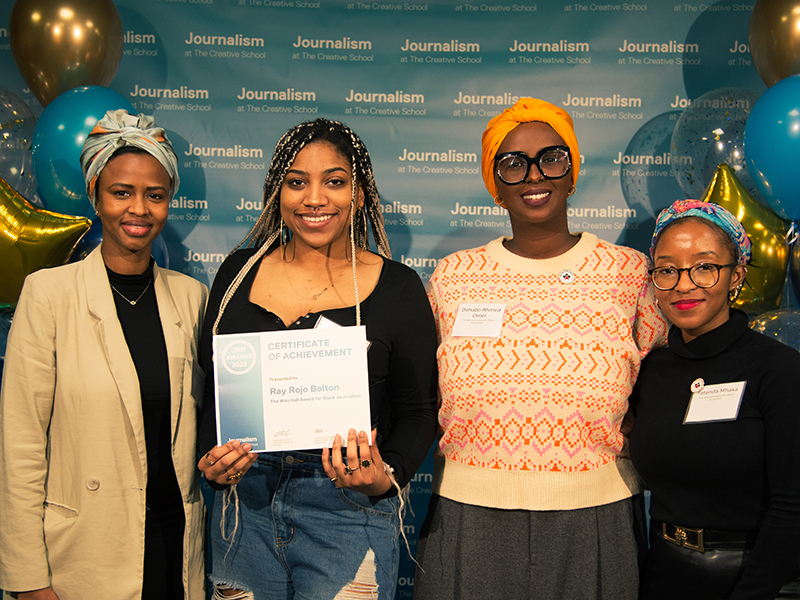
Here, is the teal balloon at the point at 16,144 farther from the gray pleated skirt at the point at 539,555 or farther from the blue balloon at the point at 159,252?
the gray pleated skirt at the point at 539,555

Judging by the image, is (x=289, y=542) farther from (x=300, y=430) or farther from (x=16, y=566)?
(x=16, y=566)

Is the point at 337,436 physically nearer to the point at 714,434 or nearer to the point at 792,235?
the point at 714,434

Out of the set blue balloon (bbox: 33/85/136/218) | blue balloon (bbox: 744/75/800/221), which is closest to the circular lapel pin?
blue balloon (bbox: 744/75/800/221)

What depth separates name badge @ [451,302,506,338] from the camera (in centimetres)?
194

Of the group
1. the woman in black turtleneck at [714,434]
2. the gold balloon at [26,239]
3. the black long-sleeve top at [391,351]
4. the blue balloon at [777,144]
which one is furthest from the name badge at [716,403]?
the gold balloon at [26,239]

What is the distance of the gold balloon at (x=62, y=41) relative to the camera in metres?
2.71

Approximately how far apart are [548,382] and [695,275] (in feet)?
1.76

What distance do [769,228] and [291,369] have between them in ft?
7.16

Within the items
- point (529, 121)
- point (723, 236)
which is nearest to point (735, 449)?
point (723, 236)

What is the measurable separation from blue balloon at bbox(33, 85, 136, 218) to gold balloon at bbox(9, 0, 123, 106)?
18cm

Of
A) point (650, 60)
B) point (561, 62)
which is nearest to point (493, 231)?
point (561, 62)

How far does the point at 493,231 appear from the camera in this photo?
10.6 ft

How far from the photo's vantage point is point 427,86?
3.21 m

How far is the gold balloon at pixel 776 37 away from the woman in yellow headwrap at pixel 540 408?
1.29 metres
